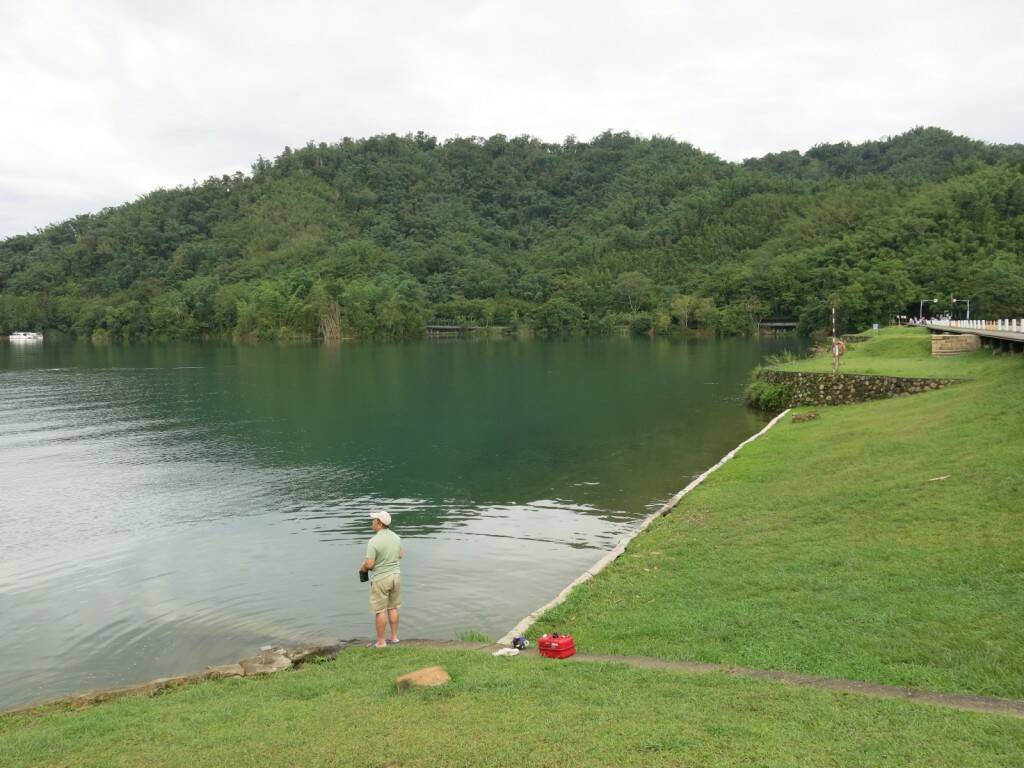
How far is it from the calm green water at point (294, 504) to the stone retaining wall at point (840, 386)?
3.27m

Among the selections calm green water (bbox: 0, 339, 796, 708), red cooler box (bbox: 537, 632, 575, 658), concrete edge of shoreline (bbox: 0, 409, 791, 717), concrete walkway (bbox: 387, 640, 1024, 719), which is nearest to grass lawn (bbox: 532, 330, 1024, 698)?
concrete walkway (bbox: 387, 640, 1024, 719)

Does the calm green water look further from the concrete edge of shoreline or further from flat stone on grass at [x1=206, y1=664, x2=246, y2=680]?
flat stone on grass at [x1=206, y1=664, x2=246, y2=680]

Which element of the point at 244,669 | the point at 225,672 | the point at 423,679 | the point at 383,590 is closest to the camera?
the point at 423,679

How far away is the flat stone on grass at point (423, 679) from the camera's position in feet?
31.2

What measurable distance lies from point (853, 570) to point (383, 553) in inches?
310

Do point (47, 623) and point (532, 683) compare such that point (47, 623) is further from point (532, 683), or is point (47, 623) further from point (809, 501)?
point (809, 501)

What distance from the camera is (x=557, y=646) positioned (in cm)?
1062

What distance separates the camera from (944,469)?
55.5 feet

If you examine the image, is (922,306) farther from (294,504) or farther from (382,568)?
(382,568)

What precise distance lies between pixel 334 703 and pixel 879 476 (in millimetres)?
14084

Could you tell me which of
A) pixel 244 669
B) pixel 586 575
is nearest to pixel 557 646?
pixel 586 575

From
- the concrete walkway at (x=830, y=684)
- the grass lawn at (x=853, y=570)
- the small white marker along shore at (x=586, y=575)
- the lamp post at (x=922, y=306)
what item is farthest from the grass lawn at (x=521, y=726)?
the lamp post at (x=922, y=306)

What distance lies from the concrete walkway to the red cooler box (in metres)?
0.12

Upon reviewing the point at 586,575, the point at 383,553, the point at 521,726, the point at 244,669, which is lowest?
the point at 244,669
